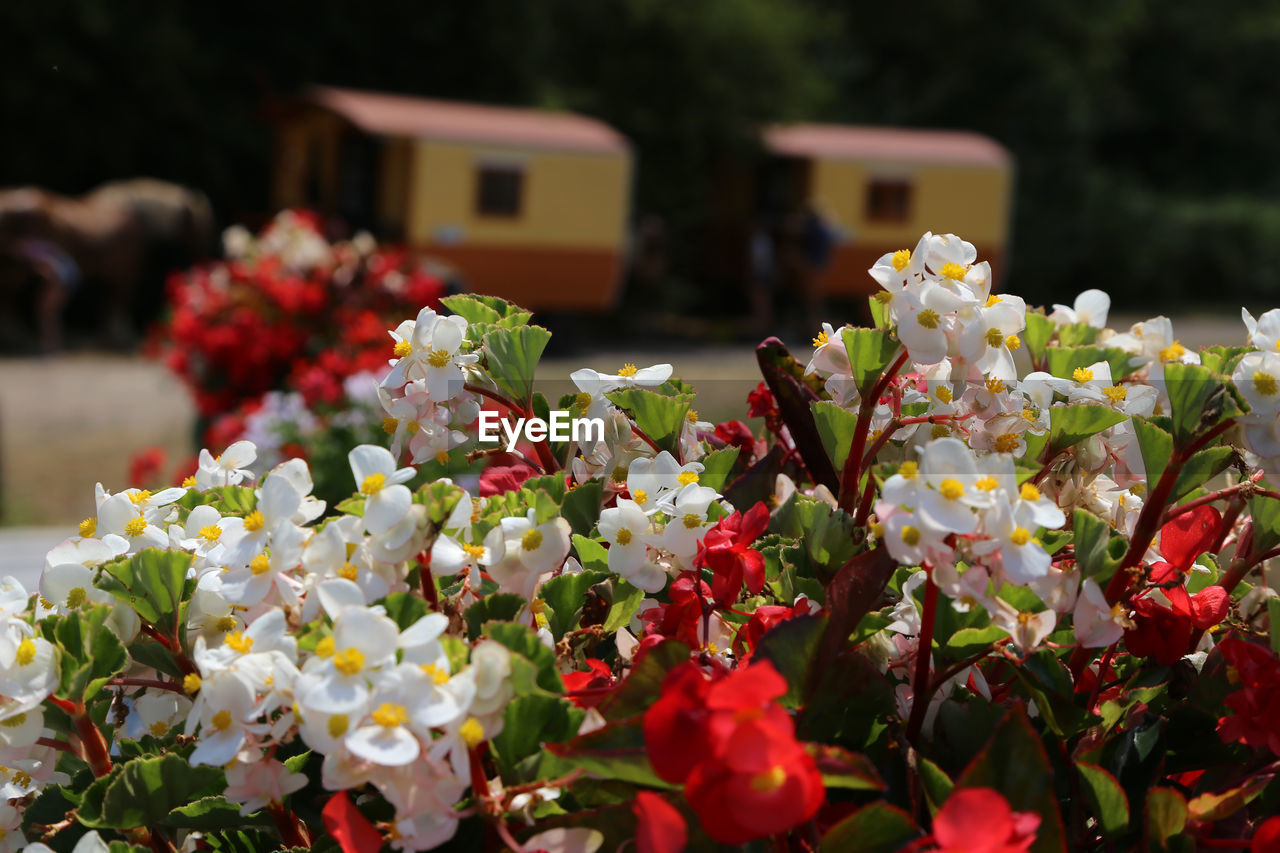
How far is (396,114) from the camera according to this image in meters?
12.3

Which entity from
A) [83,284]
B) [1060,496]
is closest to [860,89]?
[83,284]

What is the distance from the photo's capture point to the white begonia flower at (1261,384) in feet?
2.54

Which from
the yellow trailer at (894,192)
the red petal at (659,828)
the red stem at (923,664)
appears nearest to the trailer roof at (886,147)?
the yellow trailer at (894,192)

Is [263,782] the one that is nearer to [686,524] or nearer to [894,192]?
[686,524]

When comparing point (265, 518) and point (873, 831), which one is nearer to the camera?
point (873, 831)

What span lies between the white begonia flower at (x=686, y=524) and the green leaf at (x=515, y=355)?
0.52 ft

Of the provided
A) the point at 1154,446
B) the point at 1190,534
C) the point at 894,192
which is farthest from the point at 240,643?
the point at 894,192

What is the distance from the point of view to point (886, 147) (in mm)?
15414

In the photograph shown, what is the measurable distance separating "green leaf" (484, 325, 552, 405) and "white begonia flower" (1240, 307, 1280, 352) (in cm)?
50

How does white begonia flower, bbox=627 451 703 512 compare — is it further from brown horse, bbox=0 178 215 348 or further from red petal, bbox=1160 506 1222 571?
brown horse, bbox=0 178 215 348

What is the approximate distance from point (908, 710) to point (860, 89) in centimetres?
2357

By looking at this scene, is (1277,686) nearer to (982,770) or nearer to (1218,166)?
(982,770)

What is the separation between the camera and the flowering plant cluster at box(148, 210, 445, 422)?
5086 millimetres

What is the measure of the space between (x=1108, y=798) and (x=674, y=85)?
16159 mm
